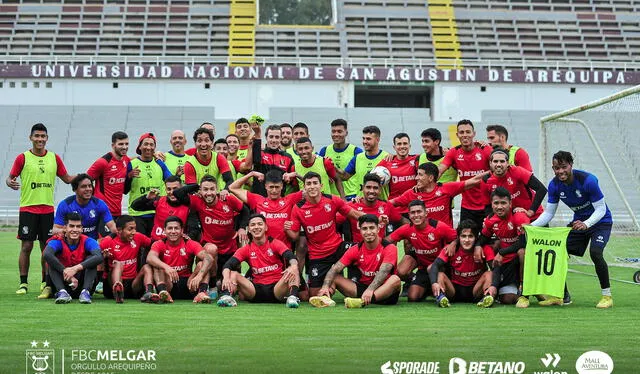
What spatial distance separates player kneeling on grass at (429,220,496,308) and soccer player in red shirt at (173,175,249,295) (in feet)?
7.00

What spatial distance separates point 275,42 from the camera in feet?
117

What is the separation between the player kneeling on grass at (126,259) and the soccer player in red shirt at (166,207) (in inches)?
11.6

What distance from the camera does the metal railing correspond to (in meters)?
32.1

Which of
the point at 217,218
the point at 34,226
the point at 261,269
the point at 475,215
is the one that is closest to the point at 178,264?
the point at 217,218

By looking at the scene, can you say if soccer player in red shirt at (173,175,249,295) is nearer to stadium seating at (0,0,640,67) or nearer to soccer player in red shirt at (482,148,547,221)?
soccer player in red shirt at (482,148,547,221)

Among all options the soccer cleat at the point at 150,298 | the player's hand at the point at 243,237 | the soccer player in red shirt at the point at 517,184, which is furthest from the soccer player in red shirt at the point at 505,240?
the soccer cleat at the point at 150,298

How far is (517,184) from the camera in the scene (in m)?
9.83

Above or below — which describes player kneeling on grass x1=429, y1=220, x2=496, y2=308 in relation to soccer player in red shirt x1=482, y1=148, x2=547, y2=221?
below

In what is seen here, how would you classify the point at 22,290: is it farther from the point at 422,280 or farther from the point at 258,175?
the point at 422,280

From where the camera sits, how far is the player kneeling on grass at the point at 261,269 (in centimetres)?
902

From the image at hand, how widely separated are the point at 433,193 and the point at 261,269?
2.07 metres

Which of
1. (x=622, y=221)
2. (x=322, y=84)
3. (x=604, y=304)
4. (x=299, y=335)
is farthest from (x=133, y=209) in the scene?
(x=322, y=84)

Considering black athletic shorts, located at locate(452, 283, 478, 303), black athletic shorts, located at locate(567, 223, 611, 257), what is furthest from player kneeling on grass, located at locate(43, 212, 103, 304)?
black athletic shorts, located at locate(567, 223, 611, 257)

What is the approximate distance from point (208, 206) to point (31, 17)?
98.7 ft
